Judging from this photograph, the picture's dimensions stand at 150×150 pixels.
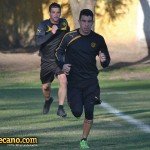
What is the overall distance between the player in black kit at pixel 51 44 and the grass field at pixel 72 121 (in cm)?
50

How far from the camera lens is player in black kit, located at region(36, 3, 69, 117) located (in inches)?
543

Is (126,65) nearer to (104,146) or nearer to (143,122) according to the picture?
(143,122)

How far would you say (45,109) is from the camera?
595 inches

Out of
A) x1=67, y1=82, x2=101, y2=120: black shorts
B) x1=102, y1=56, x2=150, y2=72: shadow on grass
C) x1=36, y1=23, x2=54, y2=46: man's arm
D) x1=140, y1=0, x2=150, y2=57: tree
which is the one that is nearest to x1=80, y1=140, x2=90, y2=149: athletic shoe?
x1=67, y1=82, x2=101, y2=120: black shorts

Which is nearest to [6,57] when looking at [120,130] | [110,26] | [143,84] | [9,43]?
[9,43]

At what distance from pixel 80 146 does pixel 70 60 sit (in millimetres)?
1275

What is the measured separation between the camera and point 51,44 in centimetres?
1435

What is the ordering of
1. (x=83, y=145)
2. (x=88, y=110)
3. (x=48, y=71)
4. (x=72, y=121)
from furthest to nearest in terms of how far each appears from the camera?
(x=48, y=71), (x=72, y=121), (x=88, y=110), (x=83, y=145)

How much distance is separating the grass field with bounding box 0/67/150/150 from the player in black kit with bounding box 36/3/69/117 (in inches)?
19.7

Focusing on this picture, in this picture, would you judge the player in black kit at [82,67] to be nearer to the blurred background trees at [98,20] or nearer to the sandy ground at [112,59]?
the sandy ground at [112,59]

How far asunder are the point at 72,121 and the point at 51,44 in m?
1.53

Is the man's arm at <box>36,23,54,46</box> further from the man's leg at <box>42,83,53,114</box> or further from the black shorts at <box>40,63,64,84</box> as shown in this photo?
the man's leg at <box>42,83,53,114</box>

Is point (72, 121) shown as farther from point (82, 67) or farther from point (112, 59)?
point (112, 59)

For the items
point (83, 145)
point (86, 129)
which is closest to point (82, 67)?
point (86, 129)
